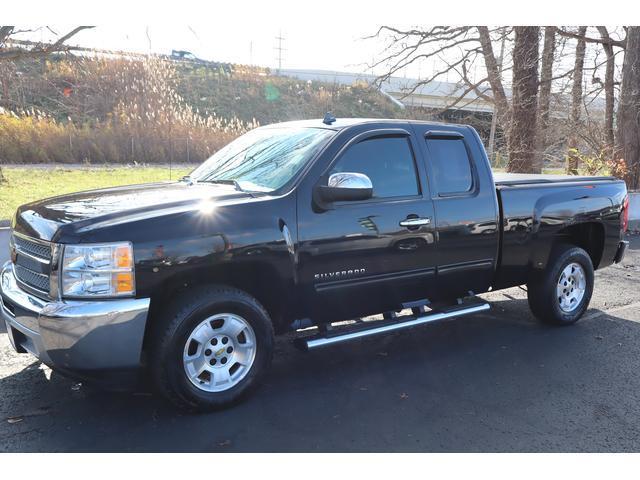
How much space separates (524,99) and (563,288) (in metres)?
9.09

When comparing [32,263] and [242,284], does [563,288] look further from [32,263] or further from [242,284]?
[32,263]

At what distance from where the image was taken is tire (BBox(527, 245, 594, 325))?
5609 millimetres

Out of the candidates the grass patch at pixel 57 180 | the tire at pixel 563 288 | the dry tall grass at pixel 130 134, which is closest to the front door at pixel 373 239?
the tire at pixel 563 288

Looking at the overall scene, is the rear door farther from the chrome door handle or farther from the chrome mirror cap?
the chrome mirror cap

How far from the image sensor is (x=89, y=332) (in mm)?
3307

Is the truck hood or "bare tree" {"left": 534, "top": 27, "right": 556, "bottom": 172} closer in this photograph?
the truck hood

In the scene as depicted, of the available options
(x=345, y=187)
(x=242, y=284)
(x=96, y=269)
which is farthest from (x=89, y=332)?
(x=345, y=187)

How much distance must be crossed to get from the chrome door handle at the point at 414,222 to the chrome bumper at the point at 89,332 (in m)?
2.06

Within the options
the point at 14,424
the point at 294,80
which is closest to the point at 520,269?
the point at 14,424

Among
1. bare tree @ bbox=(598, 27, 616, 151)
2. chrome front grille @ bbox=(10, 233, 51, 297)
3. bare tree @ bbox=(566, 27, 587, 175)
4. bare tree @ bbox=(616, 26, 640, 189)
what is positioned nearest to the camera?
chrome front grille @ bbox=(10, 233, 51, 297)

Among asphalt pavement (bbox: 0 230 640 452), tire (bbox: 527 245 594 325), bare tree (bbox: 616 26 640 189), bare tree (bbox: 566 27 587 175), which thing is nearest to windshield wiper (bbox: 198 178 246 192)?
asphalt pavement (bbox: 0 230 640 452)

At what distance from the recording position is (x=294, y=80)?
40594 mm

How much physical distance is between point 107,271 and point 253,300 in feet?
3.18

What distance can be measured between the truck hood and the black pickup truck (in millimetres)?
17
